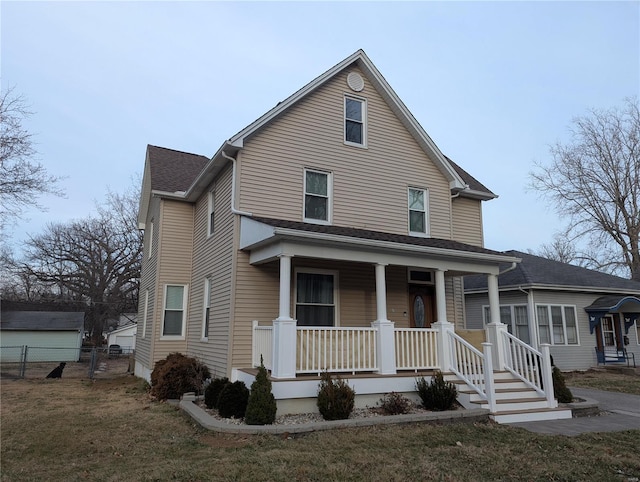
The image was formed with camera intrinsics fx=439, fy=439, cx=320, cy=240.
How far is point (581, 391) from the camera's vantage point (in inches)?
490

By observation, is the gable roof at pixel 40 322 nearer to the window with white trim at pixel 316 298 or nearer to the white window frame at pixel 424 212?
the window with white trim at pixel 316 298

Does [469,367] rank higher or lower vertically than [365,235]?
lower

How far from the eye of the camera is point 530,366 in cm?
941

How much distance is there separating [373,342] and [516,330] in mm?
10563

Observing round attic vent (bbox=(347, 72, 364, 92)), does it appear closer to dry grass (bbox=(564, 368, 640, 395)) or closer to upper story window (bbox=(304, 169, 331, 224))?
upper story window (bbox=(304, 169, 331, 224))

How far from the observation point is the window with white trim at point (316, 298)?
10359mm

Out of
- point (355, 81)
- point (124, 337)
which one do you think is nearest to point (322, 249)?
point (355, 81)

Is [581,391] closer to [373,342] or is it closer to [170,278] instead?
[373,342]

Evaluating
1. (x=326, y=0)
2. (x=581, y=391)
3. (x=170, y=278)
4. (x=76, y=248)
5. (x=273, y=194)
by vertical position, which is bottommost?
(x=581, y=391)

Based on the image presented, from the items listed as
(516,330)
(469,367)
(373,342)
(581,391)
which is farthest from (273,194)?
(516,330)

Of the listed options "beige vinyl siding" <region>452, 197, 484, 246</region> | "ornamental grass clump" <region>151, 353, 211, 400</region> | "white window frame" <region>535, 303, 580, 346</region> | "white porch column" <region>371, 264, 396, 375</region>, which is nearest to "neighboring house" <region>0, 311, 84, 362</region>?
"ornamental grass clump" <region>151, 353, 211, 400</region>

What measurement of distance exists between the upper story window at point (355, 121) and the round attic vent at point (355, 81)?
303 millimetres

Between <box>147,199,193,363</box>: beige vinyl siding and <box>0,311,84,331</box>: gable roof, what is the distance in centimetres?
1941

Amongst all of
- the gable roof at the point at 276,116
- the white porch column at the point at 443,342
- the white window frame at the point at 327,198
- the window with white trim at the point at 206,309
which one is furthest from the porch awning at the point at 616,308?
the window with white trim at the point at 206,309
